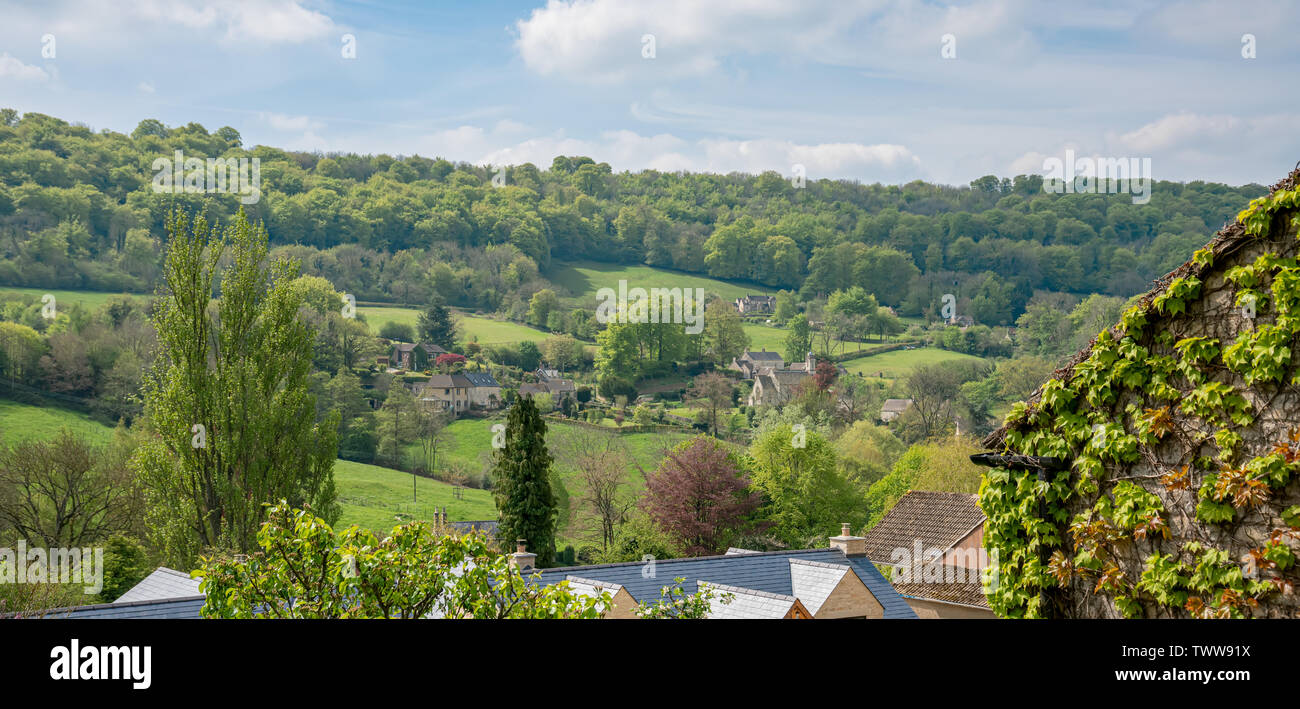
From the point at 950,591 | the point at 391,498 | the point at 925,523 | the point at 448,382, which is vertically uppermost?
the point at 448,382

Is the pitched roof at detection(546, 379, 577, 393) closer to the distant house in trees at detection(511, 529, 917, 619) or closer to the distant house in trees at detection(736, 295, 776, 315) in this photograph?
the distant house in trees at detection(736, 295, 776, 315)

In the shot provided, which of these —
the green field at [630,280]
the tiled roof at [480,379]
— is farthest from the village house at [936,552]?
the green field at [630,280]

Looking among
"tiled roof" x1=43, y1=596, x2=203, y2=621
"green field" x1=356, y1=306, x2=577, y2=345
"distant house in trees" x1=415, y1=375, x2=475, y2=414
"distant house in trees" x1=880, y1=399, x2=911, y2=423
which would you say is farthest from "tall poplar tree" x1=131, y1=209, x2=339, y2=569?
"green field" x1=356, y1=306, x2=577, y2=345

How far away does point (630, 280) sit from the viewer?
13088 cm

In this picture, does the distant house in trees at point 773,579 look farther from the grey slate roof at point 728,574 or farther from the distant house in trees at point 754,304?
the distant house in trees at point 754,304

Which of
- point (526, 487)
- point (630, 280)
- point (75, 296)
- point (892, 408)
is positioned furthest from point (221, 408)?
point (630, 280)

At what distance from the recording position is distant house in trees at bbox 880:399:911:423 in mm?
74688

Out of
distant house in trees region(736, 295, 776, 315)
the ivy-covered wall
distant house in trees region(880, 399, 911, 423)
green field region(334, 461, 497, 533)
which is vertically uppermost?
distant house in trees region(736, 295, 776, 315)

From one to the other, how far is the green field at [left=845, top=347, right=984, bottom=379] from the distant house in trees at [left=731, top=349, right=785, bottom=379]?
24.4ft

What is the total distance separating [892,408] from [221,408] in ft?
201

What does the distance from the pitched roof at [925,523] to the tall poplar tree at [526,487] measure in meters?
12.6

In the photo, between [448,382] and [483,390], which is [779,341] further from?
[448,382]

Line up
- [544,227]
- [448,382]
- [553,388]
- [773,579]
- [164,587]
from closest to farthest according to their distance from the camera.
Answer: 1. [164,587]
2. [773,579]
3. [448,382]
4. [553,388]
5. [544,227]
